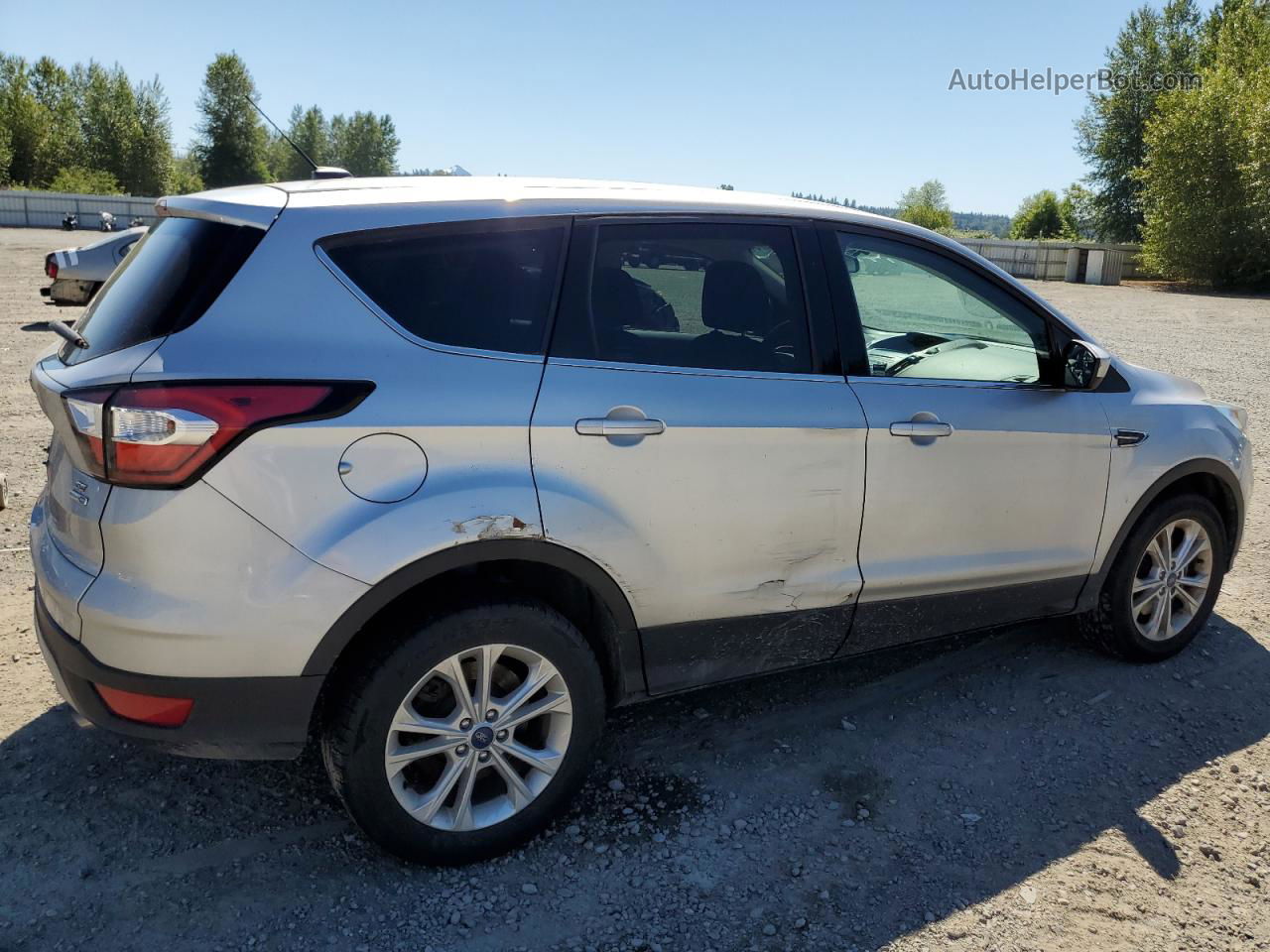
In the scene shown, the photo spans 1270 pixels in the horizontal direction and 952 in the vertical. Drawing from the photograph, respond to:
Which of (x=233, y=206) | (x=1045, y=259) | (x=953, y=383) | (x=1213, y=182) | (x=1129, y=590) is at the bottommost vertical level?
(x=1129, y=590)

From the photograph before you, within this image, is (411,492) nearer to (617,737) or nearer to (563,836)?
(563,836)

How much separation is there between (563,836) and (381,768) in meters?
0.68

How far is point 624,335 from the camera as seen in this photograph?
9.60ft

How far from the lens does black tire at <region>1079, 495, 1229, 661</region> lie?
4117 mm

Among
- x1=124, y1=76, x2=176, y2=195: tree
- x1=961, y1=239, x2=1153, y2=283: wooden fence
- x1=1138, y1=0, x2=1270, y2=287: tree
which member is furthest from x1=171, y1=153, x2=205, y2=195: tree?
x1=1138, y1=0, x2=1270, y2=287: tree

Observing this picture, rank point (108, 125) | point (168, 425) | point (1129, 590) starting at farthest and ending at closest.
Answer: point (108, 125)
point (1129, 590)
point (168, 425)

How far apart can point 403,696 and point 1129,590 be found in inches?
121

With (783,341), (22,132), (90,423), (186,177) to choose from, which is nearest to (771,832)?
(783,341)

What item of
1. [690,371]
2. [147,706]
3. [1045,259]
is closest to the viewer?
[147,706]

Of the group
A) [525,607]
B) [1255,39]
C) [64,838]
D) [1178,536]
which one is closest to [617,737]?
[525,607]

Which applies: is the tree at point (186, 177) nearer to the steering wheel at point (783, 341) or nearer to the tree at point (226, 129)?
the tree at point (226, 129)

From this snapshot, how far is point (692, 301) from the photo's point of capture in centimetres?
316

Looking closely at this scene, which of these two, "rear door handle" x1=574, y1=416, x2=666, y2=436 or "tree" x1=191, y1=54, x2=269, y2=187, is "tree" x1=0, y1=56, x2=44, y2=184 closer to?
"tree" x1=191, y1=54, x2=269, y2=187

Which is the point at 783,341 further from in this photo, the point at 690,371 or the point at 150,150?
the point at 150,150
